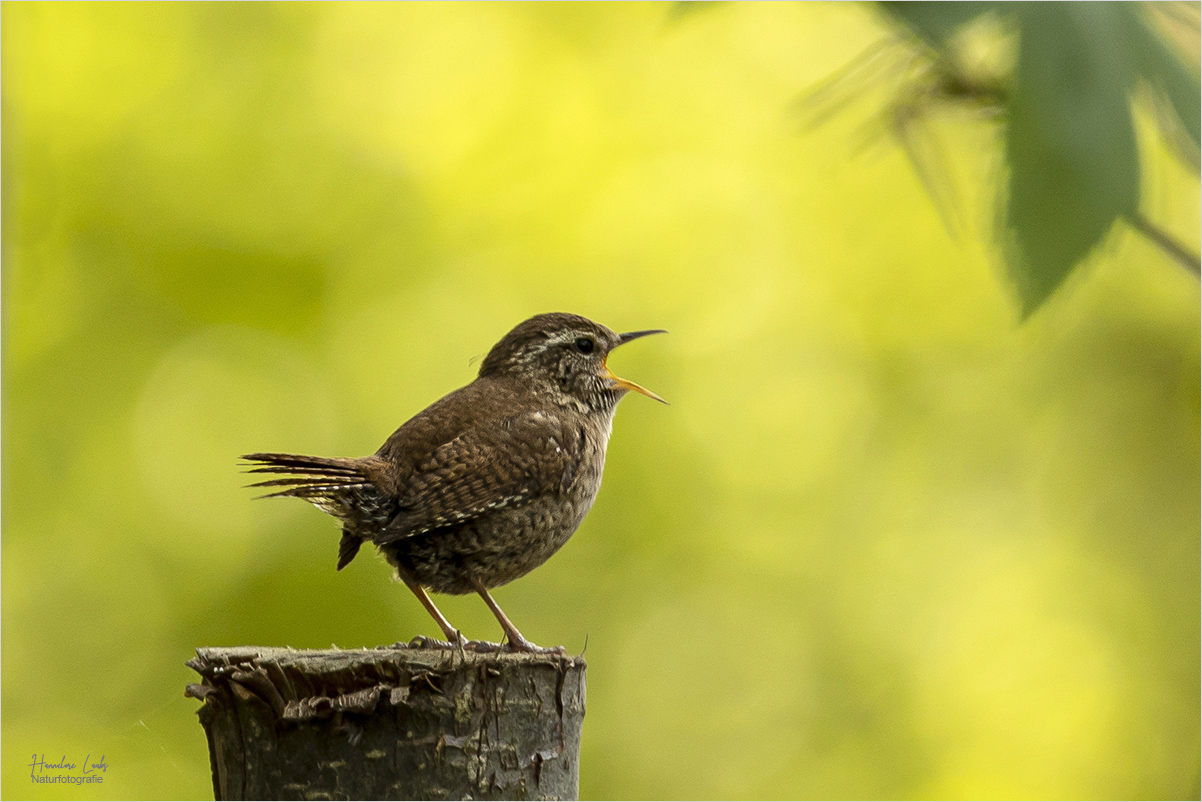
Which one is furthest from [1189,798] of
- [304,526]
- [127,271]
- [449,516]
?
[127,271]

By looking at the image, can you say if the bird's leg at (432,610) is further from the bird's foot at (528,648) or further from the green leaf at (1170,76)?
the green leaf at (1170,76)

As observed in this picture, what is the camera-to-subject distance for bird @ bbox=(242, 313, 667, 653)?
8.82 feet

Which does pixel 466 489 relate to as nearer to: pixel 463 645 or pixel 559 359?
pixel 463 645

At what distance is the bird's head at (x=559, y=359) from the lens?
3334mm

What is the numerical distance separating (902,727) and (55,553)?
5.57 metres

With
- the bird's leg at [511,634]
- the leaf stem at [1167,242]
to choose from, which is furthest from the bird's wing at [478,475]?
the leaf stem at [1167,242]

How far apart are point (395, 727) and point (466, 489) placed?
0.73 meters

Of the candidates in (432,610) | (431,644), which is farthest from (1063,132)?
(432,610)

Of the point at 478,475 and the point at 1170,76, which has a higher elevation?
the point at 1170,76

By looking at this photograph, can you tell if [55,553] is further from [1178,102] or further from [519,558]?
[1178,102]

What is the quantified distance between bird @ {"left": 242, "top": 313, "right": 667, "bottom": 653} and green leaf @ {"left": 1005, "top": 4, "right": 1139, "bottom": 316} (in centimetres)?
156

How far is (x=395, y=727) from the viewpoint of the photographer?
85.7 inches

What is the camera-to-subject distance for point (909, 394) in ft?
25.0

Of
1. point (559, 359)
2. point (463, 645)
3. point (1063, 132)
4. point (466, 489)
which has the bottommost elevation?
point (463, 645)
